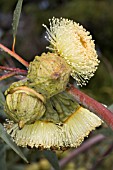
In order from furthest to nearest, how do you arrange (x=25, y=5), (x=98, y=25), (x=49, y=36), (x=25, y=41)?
(x=25, y=5), (x=98, y=25), (x=25, y=41), (x=49, y=36)

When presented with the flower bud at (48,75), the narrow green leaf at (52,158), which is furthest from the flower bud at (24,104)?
the narrow green leaf at (52,158)

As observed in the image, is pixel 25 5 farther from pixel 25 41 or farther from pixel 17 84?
pixel 17 84

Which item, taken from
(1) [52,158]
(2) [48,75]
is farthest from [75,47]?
(1) [52,158]

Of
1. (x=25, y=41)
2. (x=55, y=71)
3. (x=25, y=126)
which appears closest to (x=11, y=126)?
(x=25, y=126)

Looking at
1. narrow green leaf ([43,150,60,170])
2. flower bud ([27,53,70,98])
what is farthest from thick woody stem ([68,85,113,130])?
narrow green leaf ([43,150,60,170])

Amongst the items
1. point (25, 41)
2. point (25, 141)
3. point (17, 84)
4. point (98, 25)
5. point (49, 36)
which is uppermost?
point (98, 25)

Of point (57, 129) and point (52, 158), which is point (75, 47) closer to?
point (57, 129)

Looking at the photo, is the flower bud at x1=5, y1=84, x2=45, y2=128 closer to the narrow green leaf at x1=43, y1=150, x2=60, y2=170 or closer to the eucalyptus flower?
the eucalyptus flower

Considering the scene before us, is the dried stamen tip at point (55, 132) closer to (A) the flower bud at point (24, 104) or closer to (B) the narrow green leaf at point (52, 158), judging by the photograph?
(A) the flower bud at point (24, 104)
